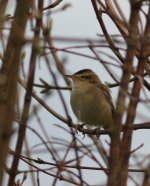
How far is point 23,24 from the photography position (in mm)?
1635

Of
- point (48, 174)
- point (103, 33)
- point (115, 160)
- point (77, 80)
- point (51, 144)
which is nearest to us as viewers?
point (115, 160)

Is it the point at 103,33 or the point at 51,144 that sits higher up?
the point at 103,33

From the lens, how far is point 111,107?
6.01 metres

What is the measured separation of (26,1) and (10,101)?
0.32m

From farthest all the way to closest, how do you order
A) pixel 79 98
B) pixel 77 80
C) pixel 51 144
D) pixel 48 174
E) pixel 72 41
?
1. pixel 77 80
2. pixel 79 98
3. pixel 48 174
4. pixel 51 144
5. pixel 72 41

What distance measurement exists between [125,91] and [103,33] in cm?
164

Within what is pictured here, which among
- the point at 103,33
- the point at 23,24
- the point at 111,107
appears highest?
the point at 111,107

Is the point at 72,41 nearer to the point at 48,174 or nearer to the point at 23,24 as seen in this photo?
the point at 23,24

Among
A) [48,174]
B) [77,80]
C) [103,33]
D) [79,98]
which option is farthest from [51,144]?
[77,80]

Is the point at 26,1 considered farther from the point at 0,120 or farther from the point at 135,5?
the point at 135,5

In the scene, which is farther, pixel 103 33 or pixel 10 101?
pixel 103 33

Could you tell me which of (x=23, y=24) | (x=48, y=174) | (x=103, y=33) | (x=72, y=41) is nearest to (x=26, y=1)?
(x=23, y=24)

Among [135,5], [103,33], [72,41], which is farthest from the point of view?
[103,33]

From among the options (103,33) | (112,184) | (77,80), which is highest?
(77,80)
